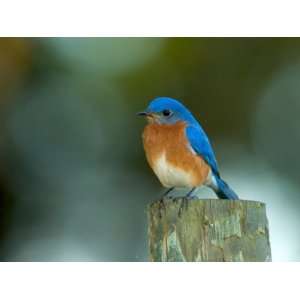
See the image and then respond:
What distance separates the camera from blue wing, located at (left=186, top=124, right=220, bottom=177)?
19.6 ft

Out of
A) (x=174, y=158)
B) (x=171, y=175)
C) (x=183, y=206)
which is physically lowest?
(x=183, y=206)

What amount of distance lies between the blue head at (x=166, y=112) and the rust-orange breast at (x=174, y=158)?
0.14 ft

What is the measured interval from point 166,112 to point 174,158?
40 centimetres

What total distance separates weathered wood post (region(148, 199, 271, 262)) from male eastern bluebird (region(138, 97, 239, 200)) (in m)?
1.33

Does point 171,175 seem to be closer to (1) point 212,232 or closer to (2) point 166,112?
(2) point 166,112

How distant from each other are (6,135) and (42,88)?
0.63 m

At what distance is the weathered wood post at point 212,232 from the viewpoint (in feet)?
14.5

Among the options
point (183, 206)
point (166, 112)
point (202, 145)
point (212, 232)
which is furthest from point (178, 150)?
point (212, 232)

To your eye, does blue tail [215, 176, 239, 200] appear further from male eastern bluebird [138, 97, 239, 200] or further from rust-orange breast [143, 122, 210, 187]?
rust-orange breast [143, 122, 210, 187]

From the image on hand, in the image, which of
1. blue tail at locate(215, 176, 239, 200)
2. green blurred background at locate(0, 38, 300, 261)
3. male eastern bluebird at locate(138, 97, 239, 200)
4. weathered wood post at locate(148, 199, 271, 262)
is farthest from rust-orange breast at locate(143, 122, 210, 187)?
weathered wood post at locate(148, 199, 271, 262)

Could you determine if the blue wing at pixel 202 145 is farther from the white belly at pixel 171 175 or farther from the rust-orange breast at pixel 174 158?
the white belly at pixel 171 175

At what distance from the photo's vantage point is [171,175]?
19.6 feet

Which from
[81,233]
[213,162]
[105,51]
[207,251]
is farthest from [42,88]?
[207,251]

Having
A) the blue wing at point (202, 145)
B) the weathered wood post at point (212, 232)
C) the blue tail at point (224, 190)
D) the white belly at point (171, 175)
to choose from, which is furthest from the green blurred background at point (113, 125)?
the weathered wood post at point (212, 232)
